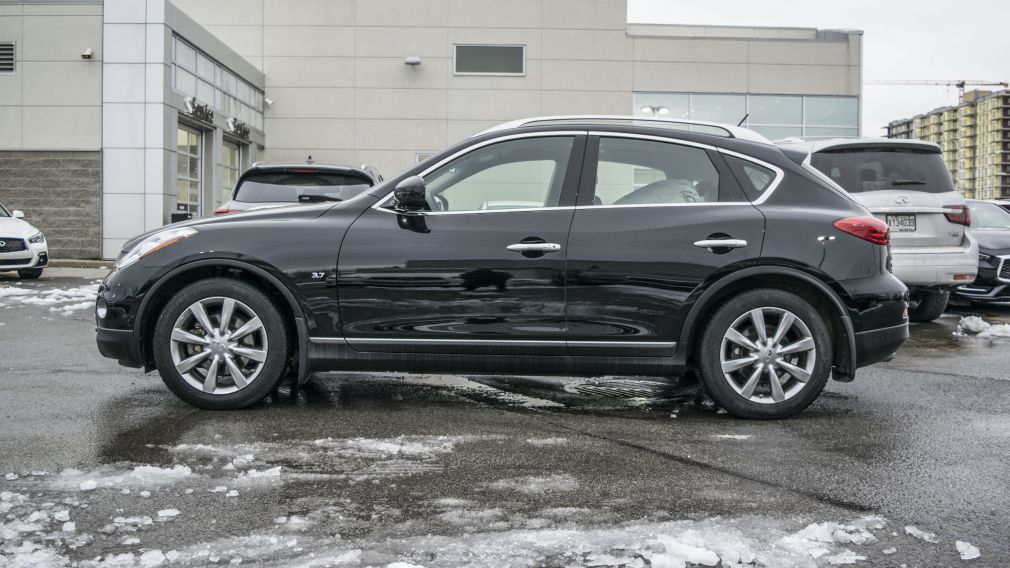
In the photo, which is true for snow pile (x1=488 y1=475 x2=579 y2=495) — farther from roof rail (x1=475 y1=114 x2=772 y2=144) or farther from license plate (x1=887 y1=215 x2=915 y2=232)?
license plate (x1=887 y1=215 x2=915 y2=232)

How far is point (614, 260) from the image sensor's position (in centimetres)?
482

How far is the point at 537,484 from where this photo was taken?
362 centimetres

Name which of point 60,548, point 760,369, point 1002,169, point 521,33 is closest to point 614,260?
point 760,369

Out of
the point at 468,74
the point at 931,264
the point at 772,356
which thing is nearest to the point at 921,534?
the point at 772,356

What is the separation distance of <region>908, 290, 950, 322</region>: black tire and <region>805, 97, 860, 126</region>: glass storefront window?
2026cm

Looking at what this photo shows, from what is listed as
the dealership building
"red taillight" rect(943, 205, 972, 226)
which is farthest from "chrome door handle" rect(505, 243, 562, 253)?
the dealership building

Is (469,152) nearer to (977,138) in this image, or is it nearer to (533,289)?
(533,289)

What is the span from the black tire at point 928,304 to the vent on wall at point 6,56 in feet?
64.1

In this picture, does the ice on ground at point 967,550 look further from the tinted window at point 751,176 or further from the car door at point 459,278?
the tinted window at point 751,176

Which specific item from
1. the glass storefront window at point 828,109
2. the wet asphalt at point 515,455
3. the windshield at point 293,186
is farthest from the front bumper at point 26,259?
the glass storefront window at point 828,109

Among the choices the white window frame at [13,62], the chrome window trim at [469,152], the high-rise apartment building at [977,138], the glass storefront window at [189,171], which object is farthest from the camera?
the high-rise apartment building at [977,138]

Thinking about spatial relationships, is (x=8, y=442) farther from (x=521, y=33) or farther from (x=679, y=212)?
(x=521, y=33)

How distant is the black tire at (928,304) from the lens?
10.1 m

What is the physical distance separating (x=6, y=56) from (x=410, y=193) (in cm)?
1971
